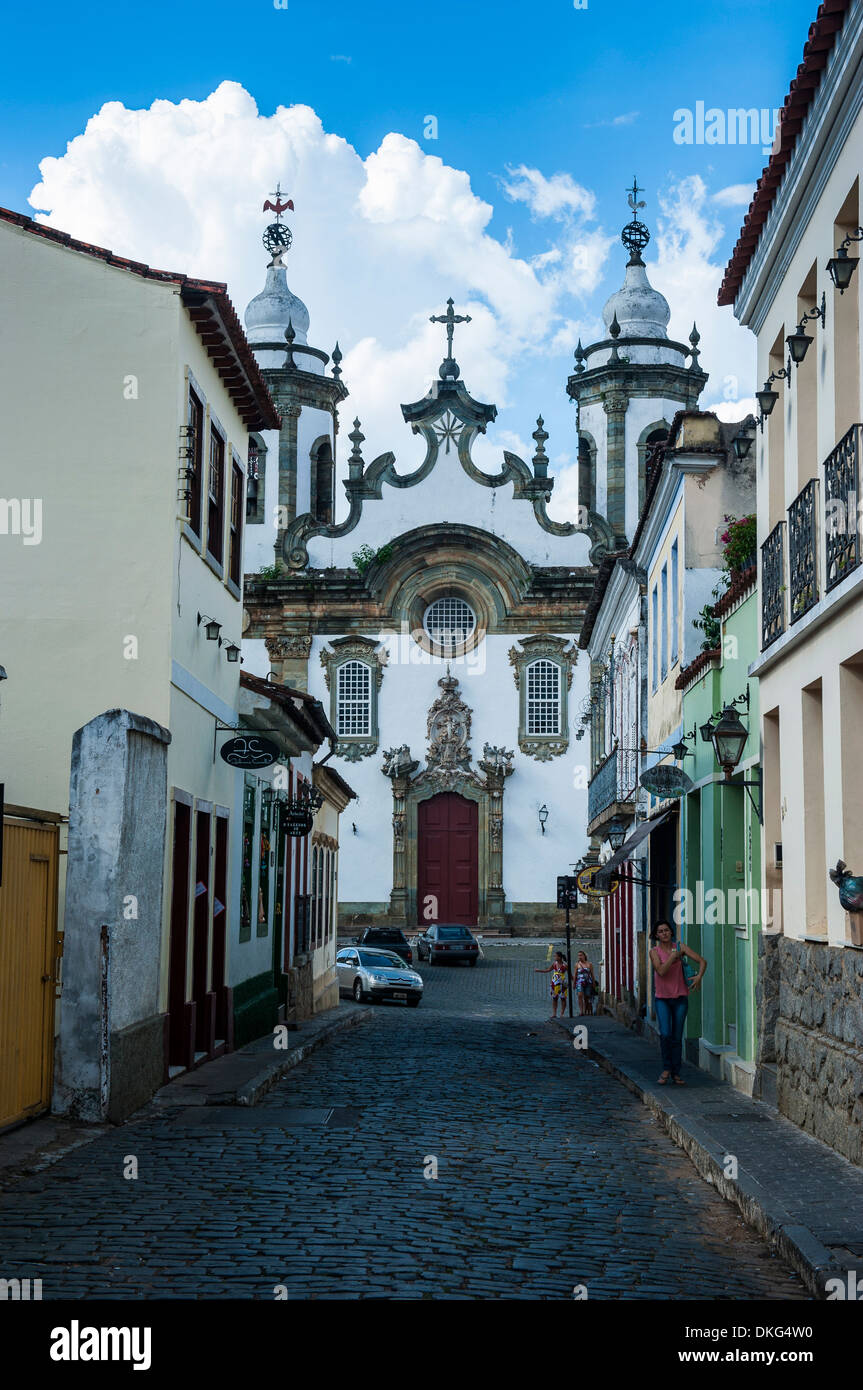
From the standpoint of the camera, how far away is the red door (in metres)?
46.9

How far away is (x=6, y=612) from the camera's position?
13.6 metres

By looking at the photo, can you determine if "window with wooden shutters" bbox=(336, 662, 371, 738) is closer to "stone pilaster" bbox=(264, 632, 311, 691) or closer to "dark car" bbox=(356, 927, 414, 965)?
"stone pilaster" bbox=(264, 632, 311, 691)

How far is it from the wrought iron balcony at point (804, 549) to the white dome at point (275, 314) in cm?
4122

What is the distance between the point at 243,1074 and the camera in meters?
14.9

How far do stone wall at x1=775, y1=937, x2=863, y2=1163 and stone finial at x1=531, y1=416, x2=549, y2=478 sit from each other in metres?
36.7

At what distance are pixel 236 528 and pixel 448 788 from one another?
95.5 ft

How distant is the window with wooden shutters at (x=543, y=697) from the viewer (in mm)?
46656

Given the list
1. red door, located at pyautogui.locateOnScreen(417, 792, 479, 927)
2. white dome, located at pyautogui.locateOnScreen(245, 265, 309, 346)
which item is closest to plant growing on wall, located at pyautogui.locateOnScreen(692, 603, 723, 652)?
red door, located at pyautogui.locateOnScreen(417, 792, 479, 927)

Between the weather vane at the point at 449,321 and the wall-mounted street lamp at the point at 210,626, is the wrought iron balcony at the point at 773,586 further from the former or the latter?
the weather vane at the point at 449,321
